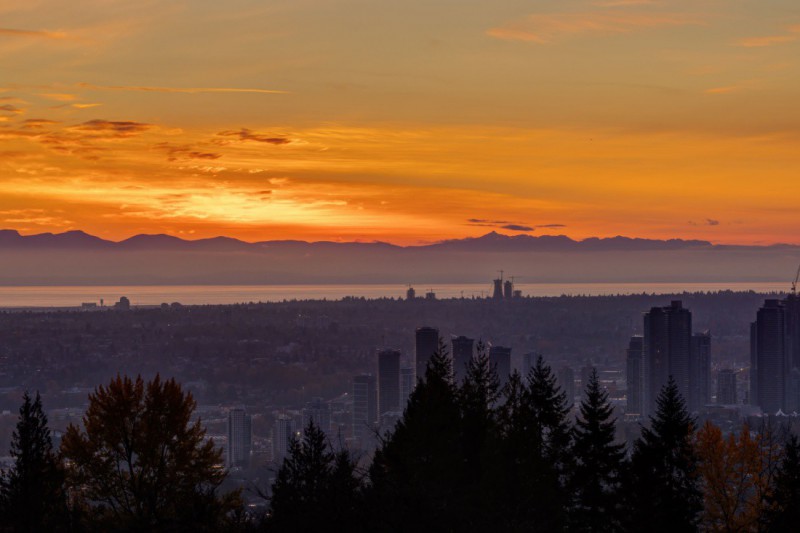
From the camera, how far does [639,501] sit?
34.1 m

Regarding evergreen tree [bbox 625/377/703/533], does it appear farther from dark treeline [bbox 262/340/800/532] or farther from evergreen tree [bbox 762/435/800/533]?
evergreen tree [bbox 762/435/800/533]

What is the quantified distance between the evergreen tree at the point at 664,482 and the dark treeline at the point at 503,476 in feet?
0.13

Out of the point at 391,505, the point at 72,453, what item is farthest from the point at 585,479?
the point at 72,453

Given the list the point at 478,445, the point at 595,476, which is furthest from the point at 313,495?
the point at 595,476

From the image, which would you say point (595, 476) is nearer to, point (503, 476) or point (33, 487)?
point (503, 476)

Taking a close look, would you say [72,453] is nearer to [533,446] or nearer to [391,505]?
[391,505]

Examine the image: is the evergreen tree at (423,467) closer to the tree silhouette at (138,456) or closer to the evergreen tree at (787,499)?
the tree silhouette at (138,456)

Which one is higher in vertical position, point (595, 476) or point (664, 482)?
point (595, 476)

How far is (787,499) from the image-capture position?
34.6 meters

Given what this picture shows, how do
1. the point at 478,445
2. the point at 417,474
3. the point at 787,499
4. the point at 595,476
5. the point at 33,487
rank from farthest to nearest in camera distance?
the point at 478,445 < the point at 595,476 < the point at 787,499 < the point at 417,474 < the point at 33,487

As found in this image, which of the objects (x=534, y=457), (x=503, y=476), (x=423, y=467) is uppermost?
(x=534, y=457)

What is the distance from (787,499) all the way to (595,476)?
5.45m

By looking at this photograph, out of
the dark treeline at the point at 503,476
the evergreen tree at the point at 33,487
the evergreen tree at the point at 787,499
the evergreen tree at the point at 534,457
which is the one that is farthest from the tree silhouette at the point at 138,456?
the evergreen tree at the point at 787,499

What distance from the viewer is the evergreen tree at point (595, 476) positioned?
3438 centimetres
